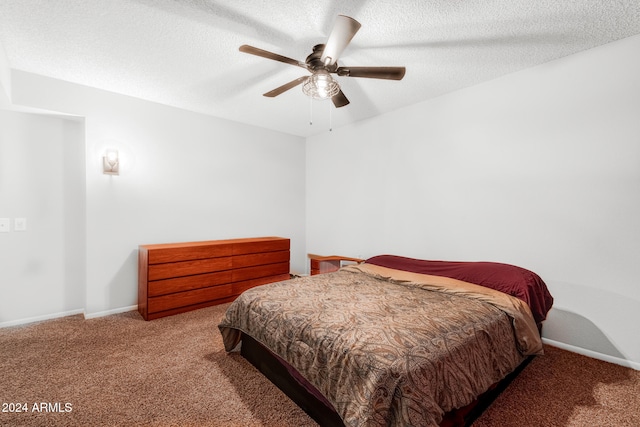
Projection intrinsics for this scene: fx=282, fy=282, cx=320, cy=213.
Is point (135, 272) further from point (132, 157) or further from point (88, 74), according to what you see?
point (88, 74)

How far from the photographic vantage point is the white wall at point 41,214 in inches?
110

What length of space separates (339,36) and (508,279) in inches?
85.3

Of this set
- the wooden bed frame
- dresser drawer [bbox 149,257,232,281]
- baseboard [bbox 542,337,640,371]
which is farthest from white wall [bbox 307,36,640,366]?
dresser drawer [bbox 149,257,232,281]

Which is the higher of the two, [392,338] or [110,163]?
[110,163]

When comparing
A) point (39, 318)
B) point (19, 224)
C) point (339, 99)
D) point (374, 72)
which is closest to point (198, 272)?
point (39, 318)

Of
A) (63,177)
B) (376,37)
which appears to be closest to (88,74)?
(63,177)

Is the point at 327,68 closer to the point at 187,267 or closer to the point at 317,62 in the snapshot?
the point at 317,62

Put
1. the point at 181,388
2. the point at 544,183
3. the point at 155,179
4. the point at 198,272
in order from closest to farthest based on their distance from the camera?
1. the point at 181,388
2. the point at 544,183
3. the point at 198,272
4. the point at 155,179

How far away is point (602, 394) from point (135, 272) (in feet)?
14.1

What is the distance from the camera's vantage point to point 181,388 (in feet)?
6.06

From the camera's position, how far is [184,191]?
3.63 m

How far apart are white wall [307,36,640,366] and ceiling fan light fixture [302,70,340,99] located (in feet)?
5.36

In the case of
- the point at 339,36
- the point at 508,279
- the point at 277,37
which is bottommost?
the point at 508,279

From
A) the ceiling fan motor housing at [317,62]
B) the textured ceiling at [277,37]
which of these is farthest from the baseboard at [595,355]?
the ceiling fan motor housing at [317,62]
